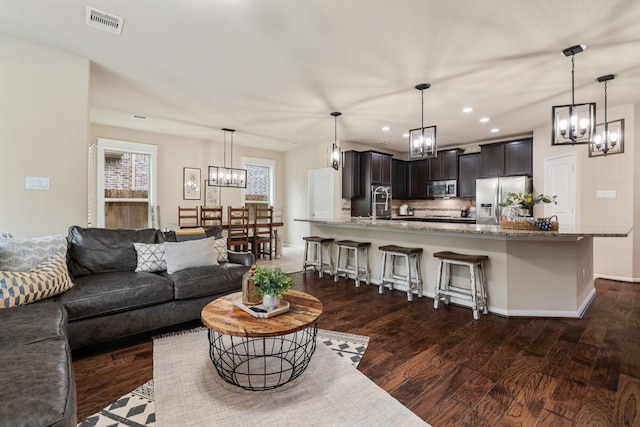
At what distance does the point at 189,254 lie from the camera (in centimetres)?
304

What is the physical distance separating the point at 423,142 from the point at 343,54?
143 cm

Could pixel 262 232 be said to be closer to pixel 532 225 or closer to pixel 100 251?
pixel 100 251

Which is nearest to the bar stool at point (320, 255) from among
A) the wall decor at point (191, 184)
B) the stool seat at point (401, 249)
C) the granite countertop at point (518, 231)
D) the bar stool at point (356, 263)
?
the bar stool at point (356, 263)

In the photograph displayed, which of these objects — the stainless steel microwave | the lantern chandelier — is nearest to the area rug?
the lantern chandelier

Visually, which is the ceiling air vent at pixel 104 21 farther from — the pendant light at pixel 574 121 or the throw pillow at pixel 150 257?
the pendant light at pixel 574 121

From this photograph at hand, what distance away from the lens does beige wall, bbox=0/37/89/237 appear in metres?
2.88

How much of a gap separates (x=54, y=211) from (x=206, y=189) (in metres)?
4.03

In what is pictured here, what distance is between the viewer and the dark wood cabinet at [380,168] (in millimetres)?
6918

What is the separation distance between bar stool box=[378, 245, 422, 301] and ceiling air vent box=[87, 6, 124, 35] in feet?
11.8

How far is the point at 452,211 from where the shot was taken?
7566 mm

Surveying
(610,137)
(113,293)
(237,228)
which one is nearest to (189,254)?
(113,293)

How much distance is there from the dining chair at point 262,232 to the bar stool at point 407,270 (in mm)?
2909

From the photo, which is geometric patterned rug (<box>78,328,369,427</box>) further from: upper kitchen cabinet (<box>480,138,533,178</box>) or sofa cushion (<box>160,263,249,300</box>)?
upper kitchen cabinet (<box>480,138,533,178</box>)

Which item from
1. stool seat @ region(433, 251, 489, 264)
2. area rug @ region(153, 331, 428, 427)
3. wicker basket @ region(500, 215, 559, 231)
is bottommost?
area rug @ region(153, 331, 428, 427)
